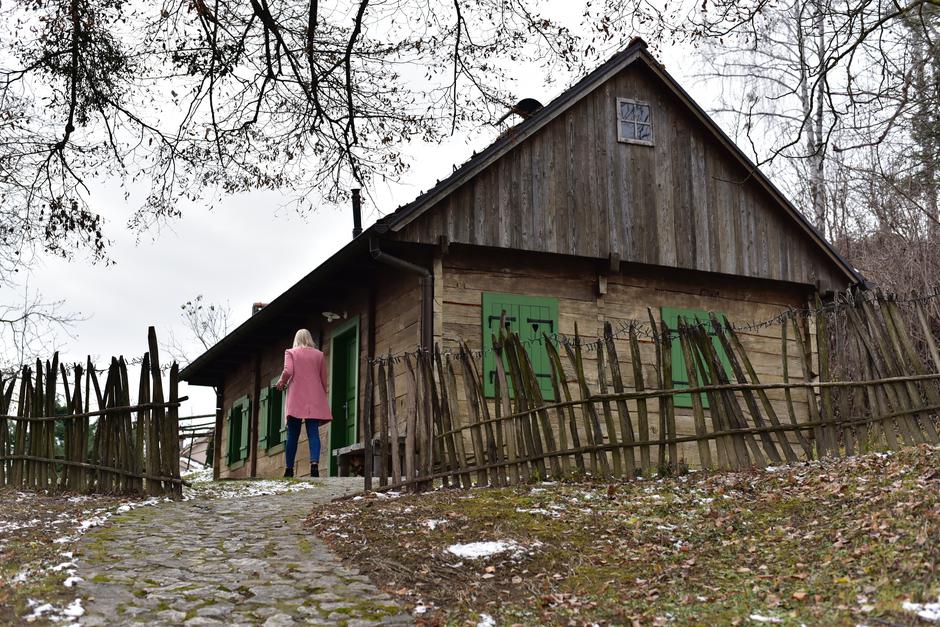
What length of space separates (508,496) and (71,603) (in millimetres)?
3709

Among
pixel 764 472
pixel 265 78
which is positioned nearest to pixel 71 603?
pixel 764 472

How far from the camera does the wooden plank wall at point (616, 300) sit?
13430 millimetres

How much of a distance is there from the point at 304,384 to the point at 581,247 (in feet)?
13.3

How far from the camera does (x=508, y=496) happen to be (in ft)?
27.5

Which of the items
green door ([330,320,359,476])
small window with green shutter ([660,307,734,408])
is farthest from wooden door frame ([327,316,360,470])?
small window with green shutter ([660,307,734,408])

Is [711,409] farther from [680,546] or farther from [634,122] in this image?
[634,122]

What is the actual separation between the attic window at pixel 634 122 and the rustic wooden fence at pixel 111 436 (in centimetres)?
783

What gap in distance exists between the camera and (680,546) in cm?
674

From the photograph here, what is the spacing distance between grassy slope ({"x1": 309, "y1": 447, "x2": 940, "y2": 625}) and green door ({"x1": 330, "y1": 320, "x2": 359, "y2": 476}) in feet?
20.1

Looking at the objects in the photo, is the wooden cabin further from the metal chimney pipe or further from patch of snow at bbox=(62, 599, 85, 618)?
patch of snow at bbox=(62, 599, 85, 618)

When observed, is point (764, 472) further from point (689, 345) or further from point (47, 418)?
point (47, 418)

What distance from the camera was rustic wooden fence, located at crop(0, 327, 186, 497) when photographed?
9.50m

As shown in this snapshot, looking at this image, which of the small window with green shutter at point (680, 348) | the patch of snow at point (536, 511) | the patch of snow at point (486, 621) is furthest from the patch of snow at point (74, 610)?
the small window with green shutter at point (680, 348)

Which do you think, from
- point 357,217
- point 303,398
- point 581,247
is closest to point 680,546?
point 303,398
